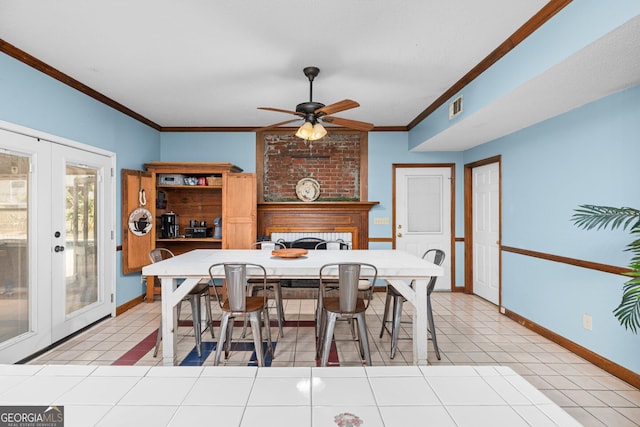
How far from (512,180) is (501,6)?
2.38 metres

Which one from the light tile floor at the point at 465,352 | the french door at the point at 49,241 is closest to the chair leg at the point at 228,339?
the light tile floor at the point at 465,352

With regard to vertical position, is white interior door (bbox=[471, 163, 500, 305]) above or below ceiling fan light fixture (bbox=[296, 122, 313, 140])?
below

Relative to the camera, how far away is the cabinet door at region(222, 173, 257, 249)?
4977 millimetres

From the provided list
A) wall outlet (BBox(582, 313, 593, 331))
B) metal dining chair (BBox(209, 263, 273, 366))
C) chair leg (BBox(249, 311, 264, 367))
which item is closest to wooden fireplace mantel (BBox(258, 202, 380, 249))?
metal dining chair (BBox(209, 263, 273, 366))

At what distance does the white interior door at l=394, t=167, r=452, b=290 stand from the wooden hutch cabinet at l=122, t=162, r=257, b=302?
2.23 meters

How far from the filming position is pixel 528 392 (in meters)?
0.96

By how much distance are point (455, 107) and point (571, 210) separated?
1451 millimetres

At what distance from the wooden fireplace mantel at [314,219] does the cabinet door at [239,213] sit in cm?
38

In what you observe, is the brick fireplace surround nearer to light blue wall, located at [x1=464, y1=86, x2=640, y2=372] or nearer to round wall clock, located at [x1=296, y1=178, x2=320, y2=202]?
round wall clock, located at [x1=296, y1=178, x2=320, y2=202]

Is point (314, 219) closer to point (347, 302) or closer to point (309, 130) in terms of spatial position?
point (309, 130)

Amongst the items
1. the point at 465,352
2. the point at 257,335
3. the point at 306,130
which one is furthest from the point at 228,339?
→ the point at 465,352

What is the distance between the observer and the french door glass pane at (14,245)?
2.77m

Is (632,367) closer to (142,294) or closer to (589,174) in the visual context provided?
(589,174)

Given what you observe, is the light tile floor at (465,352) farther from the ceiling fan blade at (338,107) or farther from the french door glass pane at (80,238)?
the ceiling fan blade at (338,107)
